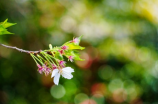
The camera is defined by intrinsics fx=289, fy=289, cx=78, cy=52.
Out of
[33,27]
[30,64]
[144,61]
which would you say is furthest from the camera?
[144,61]

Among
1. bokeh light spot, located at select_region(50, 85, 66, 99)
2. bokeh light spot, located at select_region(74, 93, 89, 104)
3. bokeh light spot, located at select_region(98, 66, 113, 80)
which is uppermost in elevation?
bokeh light spot, located at select_region(98, 66, 113, 80)

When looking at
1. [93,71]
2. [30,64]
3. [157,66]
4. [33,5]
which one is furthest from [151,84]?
[33,5]

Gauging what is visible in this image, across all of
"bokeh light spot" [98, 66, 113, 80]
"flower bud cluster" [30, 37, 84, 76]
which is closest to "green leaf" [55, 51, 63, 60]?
"flower bud cluster" [30, 37, 84, 76]

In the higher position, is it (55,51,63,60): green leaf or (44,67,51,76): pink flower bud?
(55,51,63,60): green leaf

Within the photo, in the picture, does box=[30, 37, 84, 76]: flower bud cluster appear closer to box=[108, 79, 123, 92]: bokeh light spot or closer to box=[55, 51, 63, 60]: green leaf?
box=[55, 51, 63, 60]: green leaf

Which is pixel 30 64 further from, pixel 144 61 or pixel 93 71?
pixel 144 61

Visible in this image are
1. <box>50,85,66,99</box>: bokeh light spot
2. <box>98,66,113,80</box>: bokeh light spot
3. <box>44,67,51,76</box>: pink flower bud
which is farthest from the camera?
<box>98,66,113,80</box>: bokeh light spot

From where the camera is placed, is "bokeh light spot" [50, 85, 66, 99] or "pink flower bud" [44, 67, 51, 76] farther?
"bokeh light spot" [50, 85, 66, 99]

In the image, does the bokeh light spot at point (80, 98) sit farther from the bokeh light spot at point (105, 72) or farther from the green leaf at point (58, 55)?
the green leaf at point (58, 55)

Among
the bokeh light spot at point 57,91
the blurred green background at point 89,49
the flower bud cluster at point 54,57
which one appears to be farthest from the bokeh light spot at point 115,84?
the flower bud cluster at point 54,57
